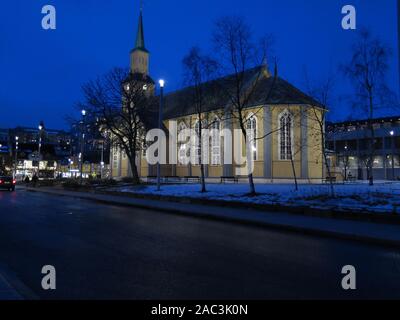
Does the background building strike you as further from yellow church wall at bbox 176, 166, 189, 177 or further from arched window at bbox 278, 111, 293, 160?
arched window at bbox 278, 111, 293, 160

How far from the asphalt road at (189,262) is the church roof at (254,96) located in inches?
593

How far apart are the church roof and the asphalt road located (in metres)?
15.1

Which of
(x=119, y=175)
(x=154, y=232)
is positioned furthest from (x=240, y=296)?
(x=119, y=175)

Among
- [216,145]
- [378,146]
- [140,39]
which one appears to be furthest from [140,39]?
[378,146]

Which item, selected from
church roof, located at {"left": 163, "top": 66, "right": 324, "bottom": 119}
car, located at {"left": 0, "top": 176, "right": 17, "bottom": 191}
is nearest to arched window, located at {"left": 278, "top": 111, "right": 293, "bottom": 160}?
church roof, located at {"left": 163, "top": 66, "right": 324, "bottom": 119}

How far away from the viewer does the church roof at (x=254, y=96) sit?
26156 millimetres

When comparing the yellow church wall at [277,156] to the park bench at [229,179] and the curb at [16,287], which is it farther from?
the curb at [16,287]

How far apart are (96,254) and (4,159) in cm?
10305

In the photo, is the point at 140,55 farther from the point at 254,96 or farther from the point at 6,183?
the point at 6,183

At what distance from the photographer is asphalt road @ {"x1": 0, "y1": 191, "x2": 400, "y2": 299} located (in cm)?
587

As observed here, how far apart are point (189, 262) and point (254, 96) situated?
111 feet

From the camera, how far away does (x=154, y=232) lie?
12016mm

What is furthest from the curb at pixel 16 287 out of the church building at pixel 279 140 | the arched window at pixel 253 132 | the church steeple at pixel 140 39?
the church steeple at pixel 140 39

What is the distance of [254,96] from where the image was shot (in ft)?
131
